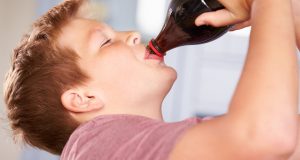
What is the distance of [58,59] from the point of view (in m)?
1.17

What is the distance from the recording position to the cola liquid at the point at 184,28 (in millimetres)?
1076

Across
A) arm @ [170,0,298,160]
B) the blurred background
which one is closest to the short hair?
arm @ [170,0,298,160]

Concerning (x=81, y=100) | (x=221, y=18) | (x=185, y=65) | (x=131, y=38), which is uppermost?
(x=221, y=18)

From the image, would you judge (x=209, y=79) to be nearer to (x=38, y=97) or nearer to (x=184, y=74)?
(x=184, y=74)

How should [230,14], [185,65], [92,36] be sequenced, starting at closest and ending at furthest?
[230,14] → [92,36] → [185,65]

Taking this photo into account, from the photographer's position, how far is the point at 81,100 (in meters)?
1.14

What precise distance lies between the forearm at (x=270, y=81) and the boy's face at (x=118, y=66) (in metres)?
0.35

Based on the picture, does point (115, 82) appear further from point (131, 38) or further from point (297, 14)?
point (297, 14)

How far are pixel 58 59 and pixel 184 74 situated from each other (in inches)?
56.1

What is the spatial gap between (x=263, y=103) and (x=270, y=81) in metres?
0.03

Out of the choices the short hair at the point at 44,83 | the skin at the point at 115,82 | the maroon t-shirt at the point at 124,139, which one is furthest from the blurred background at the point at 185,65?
the maroon t-shirt at the point at 124,139

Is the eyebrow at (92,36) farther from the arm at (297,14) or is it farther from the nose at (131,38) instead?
the arm at (297,14)

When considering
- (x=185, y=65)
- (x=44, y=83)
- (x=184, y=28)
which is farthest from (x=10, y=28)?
(x=184, y=28)

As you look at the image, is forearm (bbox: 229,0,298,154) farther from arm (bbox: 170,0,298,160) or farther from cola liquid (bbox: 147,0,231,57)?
cola liquid (bbox: 147,0,231,57)
